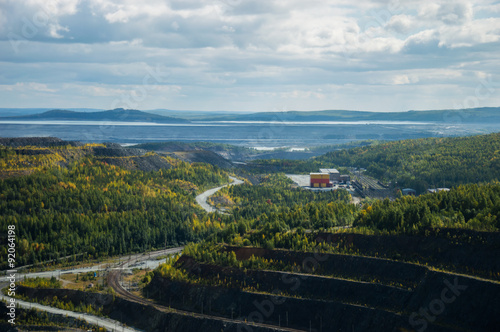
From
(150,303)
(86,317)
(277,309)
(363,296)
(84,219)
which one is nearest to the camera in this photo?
(363,296)

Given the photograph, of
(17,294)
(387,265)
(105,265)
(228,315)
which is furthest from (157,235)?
(387,265)

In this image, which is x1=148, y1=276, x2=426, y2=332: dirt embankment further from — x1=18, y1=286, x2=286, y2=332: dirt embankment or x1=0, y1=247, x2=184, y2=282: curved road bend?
x1=0, y1=247, x2=184, y2=282: curved road bend

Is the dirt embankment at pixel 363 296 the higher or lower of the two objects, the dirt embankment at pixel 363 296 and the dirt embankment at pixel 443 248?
the lower

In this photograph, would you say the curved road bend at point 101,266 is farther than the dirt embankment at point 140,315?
Yes

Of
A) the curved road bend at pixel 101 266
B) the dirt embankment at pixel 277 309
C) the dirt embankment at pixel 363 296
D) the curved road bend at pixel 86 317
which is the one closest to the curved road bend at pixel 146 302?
the dirt embankment at pixel 277 309

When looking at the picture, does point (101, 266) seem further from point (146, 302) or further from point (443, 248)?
point (443, 248)

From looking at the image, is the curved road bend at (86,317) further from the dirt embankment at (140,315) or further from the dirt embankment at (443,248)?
the dirt embankment at (443,248)

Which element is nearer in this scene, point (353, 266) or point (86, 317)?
point (353, 266)

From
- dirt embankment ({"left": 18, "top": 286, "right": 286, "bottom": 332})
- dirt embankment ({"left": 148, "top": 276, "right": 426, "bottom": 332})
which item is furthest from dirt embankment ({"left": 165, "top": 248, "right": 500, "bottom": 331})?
dirt embankment ({"left": 18, "top": 286, "right": 286, "bottom": 332})

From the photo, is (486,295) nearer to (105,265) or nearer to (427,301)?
(427,301)

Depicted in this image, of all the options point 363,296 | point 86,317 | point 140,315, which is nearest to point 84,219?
point 86,317

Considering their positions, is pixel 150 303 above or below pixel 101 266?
above
